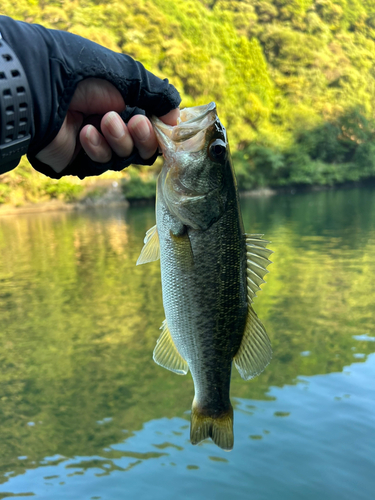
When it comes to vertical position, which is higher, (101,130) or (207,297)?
(101,130)

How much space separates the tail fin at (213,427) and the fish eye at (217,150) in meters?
1.19

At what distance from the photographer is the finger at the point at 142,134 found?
2150 millimetres

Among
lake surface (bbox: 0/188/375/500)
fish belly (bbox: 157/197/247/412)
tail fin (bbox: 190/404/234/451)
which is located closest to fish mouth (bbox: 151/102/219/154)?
fish belly (bbox: 157/197/247/412)

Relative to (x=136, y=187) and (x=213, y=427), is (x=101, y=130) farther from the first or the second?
(x=136, y=187)

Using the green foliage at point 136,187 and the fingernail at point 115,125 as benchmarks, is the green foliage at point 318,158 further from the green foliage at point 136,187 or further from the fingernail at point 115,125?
the fingernail at point 115,125

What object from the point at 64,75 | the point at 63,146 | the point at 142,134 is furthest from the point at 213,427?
the point at 64,75

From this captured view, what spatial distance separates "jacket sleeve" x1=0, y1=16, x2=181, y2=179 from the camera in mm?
1805

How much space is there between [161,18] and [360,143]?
29445mm

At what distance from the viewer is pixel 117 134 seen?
2154 mm

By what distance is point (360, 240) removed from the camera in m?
20.3

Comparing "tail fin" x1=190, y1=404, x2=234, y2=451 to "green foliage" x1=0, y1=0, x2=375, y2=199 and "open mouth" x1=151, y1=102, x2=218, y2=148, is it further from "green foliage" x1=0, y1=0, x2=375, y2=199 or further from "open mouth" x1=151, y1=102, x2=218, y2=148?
"green foliage" x1=0, y1=0, x2=375, y2=199

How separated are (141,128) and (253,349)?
113cm

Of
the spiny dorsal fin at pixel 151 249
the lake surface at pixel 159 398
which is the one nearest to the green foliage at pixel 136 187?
the lake surface at pixel 159 398

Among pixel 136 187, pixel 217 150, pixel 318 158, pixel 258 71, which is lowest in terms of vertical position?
pixel 217 150
